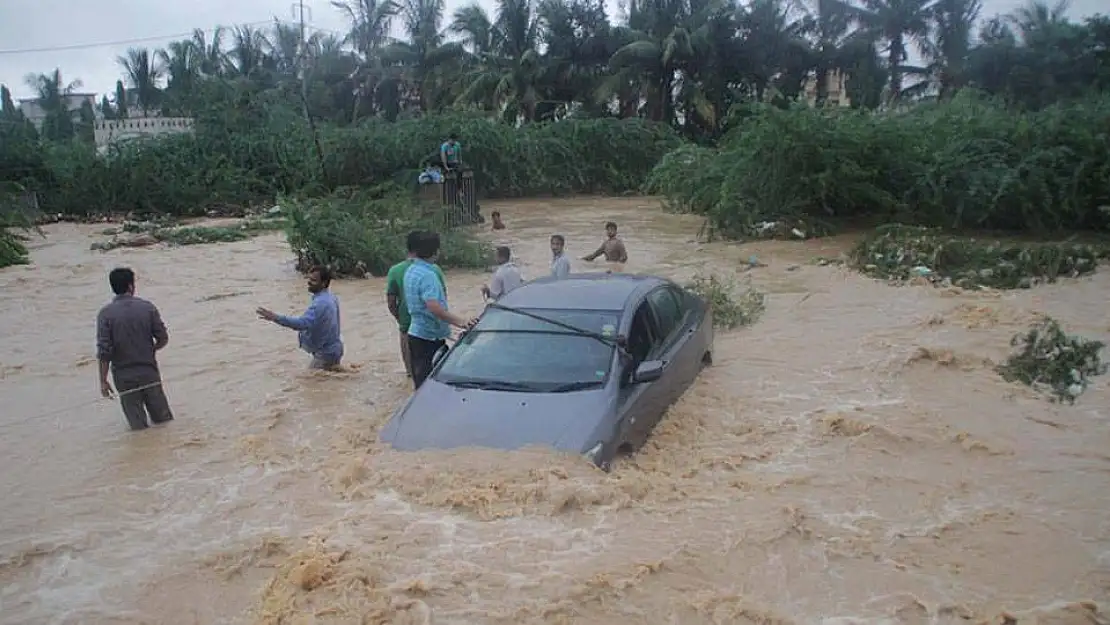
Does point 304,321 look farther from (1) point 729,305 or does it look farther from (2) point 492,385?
(1) point 729,305

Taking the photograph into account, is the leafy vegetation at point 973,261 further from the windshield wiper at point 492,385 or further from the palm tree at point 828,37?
the palm tree at point 828,37

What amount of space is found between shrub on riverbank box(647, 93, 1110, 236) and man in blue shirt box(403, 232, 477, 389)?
40.4ft

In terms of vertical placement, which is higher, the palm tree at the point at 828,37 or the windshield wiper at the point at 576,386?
the palm tree at the point at 828,37

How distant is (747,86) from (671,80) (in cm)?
333

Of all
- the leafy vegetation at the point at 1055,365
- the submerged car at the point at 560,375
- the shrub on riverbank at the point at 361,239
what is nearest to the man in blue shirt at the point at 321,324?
the submerged car at the point at 560,375

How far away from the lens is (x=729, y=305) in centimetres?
1183

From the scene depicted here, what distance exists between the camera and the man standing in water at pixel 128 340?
7.13 metres

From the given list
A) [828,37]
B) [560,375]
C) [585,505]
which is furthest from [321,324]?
[828,37]

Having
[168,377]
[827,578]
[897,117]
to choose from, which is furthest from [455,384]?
[897,117]

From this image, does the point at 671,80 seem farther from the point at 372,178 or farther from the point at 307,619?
the point at 307,619

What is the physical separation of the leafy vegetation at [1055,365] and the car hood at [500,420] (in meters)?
4.56

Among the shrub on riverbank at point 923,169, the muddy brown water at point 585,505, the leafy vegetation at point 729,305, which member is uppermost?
the shrub on riverbank at point 923,169

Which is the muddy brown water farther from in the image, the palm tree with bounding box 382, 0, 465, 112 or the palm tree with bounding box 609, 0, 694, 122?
the palm tree with bounding box 382, 0, 465, 112

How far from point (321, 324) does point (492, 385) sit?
8.60 feet
